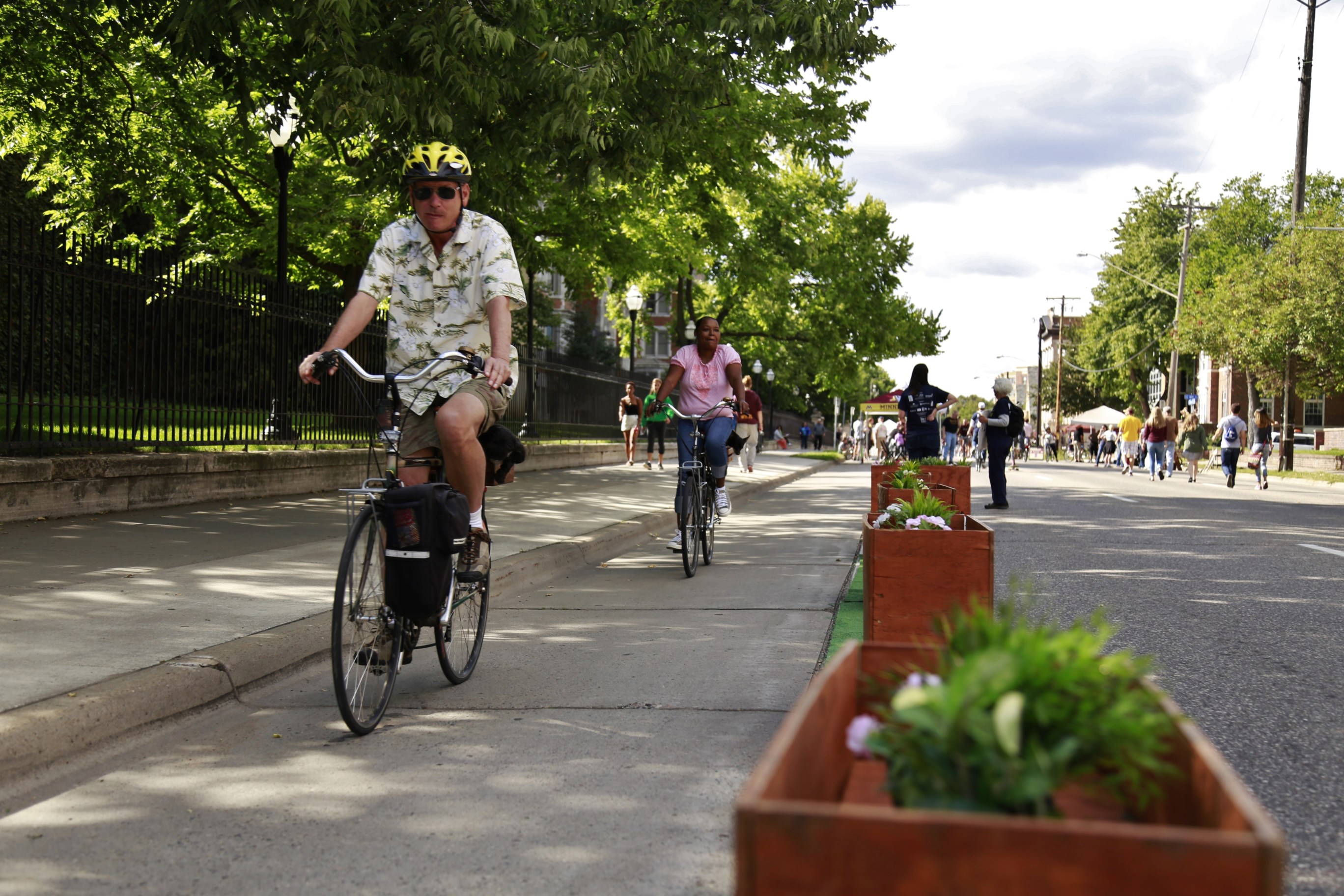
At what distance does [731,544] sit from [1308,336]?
3071 cm

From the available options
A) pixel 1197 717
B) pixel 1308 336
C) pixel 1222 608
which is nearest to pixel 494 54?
pixel 1222 608

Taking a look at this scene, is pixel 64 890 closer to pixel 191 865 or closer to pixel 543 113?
pixel 191 865

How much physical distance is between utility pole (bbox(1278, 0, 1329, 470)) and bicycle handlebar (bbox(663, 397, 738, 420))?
29.7 meters

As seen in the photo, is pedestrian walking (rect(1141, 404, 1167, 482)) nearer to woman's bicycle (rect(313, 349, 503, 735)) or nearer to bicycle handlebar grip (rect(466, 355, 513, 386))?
woman's bicycle (rect(313, 349, 503, 735))

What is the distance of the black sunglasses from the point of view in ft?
16.0

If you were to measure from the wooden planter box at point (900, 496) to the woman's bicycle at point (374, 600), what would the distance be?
2.38 m

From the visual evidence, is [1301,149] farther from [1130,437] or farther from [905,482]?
[905,482]

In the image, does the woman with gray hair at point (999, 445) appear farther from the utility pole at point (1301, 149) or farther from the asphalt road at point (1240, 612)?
the utility pole at point (1301, 149)

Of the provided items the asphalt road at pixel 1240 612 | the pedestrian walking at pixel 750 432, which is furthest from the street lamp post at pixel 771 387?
the asphalt road at pixel 1240 612

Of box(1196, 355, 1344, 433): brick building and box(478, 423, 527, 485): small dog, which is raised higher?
box(1196, 355, 1344, 433): brick building

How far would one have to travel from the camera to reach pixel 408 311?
16.5ft

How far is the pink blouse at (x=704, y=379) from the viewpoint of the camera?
9297 millimetres

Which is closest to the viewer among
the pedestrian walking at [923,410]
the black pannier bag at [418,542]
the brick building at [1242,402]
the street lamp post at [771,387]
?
the black pannier bag at [418,542]

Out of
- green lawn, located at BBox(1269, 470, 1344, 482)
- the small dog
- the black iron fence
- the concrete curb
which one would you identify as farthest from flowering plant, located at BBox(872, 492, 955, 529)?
green lawn, located at BBox(1269, 470, 1344, 482)
